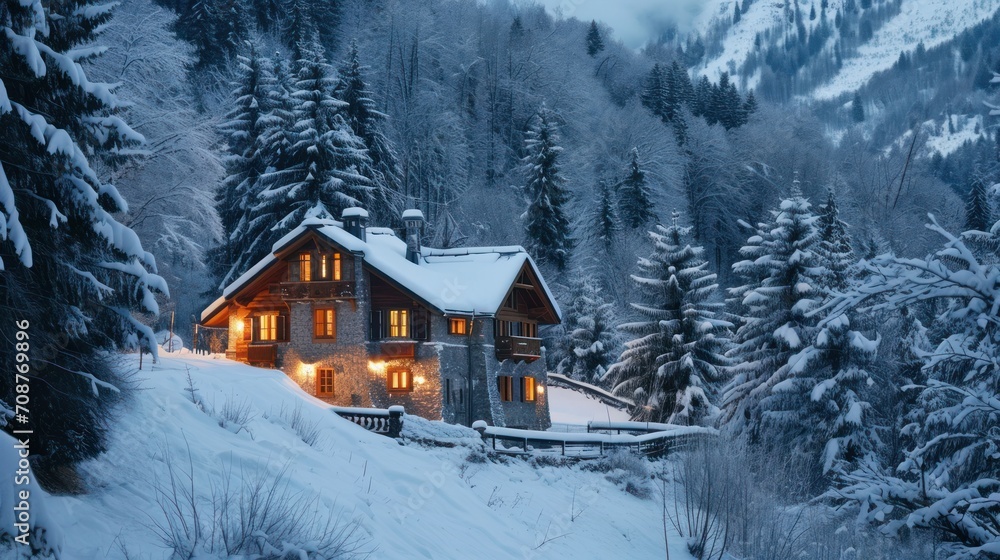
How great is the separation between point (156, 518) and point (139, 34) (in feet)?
96.4

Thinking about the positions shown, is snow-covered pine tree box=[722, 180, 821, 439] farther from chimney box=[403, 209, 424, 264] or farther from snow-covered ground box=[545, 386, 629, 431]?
chimney box=[403, 209, 424, 264]

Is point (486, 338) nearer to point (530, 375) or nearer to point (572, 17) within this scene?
point (530, 375)

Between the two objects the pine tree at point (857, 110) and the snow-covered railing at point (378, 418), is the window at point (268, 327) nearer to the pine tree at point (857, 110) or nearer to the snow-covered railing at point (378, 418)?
the snow-covered railing at point (378, 418)

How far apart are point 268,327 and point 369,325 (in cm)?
479

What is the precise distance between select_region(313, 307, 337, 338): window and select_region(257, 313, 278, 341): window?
1.95m

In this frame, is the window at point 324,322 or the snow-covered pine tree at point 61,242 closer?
the snow-covered pine tree at point 61,242

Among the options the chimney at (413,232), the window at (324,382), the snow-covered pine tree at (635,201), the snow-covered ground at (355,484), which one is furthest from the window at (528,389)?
the snow-covered pine tree at (635,201)

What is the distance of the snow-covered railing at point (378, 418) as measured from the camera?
24.4 metres

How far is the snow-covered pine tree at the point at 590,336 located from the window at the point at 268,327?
66.2 ft

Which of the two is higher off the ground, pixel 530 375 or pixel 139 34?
pixel 139 34

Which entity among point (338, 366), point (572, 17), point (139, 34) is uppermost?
point (572, 17)

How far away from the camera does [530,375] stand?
43250 millimetres

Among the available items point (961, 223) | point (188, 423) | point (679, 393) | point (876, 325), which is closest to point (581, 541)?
point (188, 423)

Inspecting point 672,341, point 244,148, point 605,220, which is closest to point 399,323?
point 672,341
